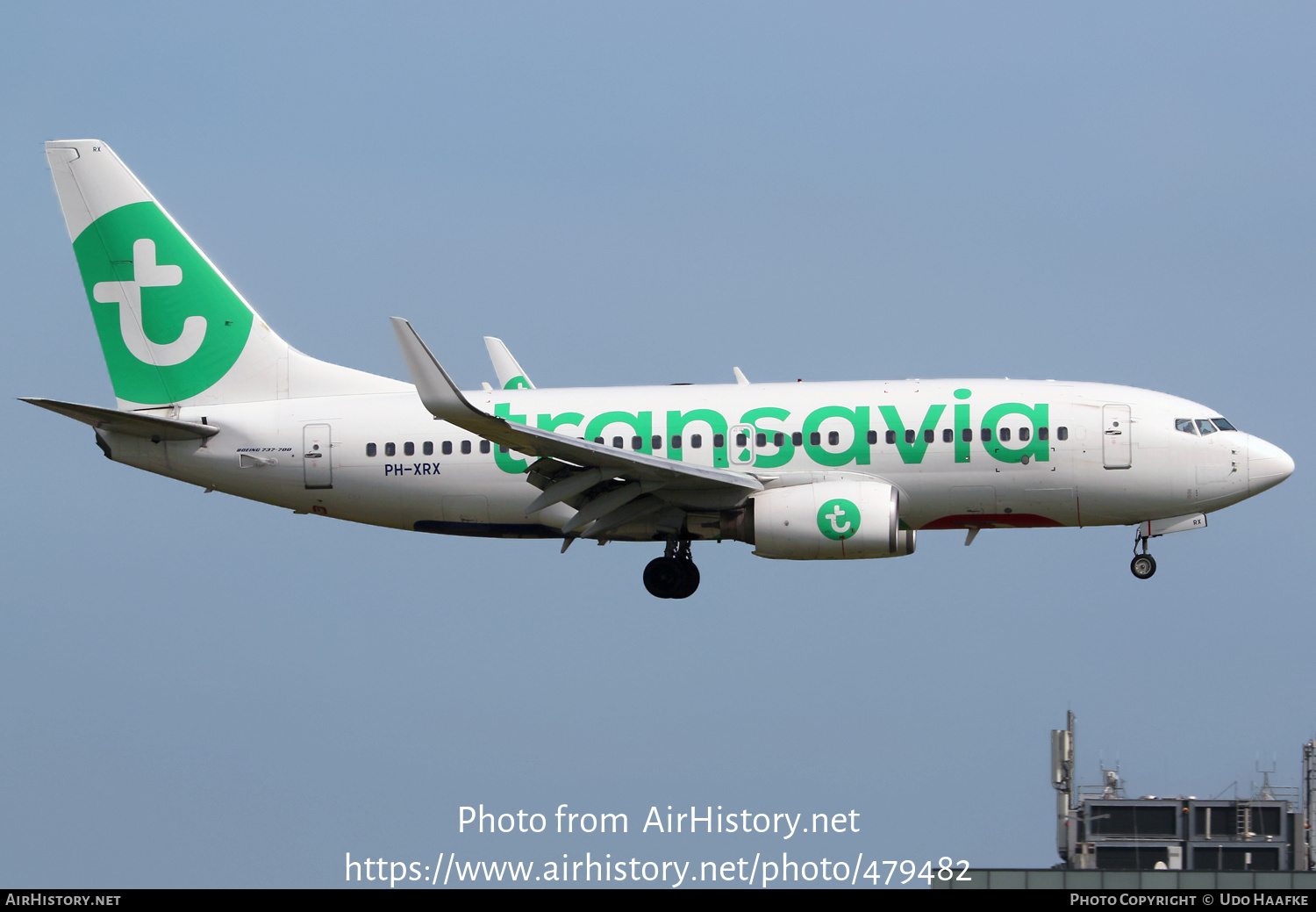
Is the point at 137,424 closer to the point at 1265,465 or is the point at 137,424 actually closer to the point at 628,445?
the point at 628,445

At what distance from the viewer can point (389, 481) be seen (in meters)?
42.2

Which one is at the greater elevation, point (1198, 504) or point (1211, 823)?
point (1198, 504)

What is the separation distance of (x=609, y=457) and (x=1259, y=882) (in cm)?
1933

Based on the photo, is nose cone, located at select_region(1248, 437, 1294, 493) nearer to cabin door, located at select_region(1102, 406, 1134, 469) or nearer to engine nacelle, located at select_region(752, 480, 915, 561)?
cabin door, located at select_region(1102, 406, 1134, 469)

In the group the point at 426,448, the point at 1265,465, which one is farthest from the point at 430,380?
the point at 1265,465

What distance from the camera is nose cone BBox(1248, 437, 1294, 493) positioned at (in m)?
40.5

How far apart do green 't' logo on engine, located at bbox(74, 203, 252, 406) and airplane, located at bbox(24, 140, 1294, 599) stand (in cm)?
5

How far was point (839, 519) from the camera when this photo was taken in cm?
3900

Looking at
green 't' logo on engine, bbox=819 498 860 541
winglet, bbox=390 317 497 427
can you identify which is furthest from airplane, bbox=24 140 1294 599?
winglet, bbox=390 317 497 427

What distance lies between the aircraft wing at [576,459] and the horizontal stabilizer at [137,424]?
29.8ft

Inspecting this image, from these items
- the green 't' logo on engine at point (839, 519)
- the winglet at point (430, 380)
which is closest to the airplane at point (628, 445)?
the green 't' logo on engine at point (839, 519)
